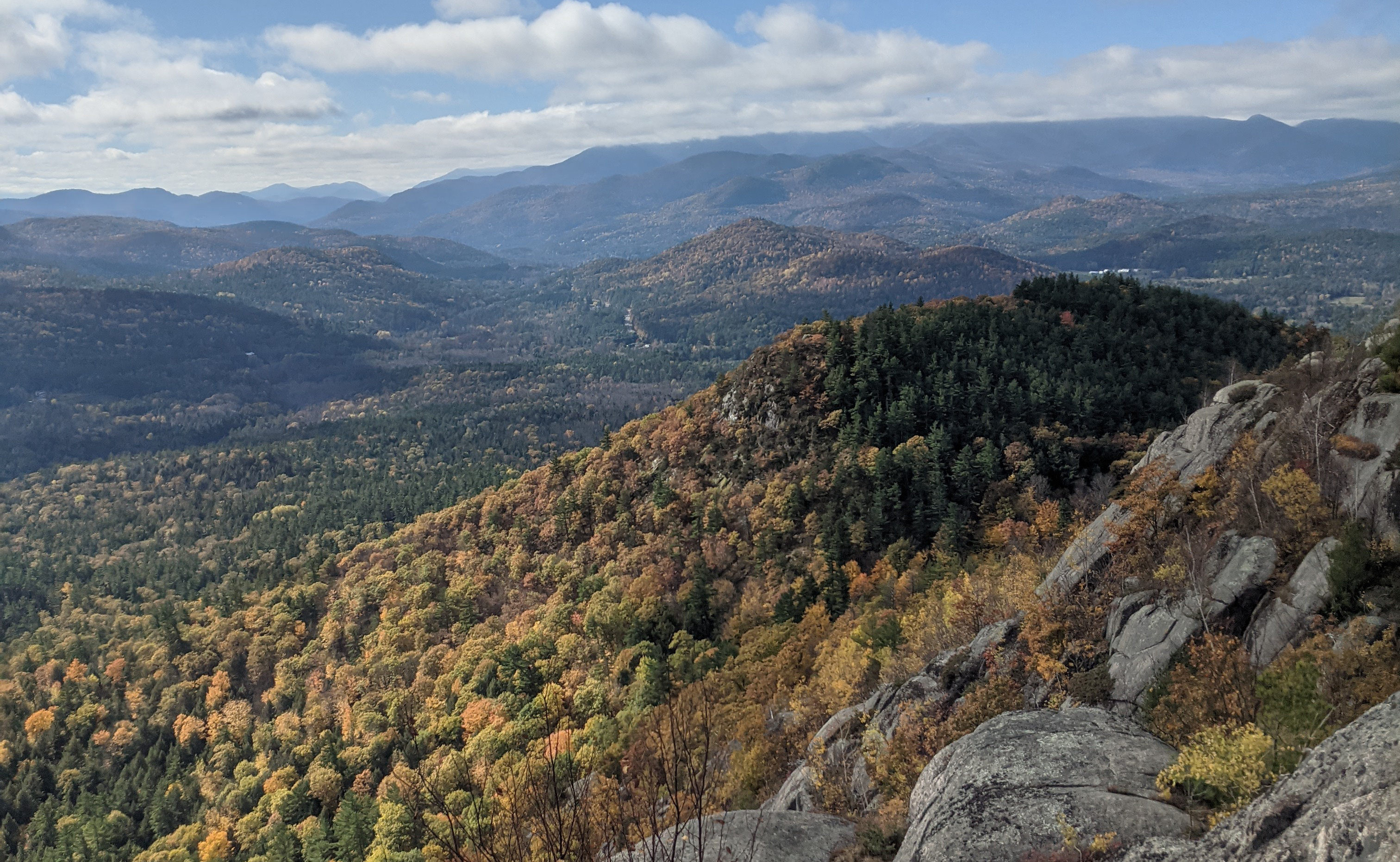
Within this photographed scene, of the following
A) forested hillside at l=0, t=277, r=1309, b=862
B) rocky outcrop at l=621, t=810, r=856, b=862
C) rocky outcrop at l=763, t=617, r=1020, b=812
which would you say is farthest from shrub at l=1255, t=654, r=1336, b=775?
forested hillside at l=0, t=277, r=1309, b=862

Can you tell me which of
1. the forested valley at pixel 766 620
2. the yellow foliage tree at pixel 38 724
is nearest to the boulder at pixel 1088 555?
the forested valley at pixel 766 620

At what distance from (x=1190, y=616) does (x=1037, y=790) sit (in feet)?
43.8

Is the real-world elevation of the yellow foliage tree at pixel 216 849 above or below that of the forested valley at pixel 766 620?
below

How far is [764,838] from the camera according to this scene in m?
23.3

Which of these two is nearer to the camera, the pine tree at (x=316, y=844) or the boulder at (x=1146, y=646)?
the boulder at (x=1146, y=646)

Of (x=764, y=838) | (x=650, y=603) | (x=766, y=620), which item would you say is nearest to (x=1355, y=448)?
(x=764, y=838)

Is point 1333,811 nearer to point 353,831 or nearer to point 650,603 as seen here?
point 650,603

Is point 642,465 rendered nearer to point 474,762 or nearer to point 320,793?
point 474,762

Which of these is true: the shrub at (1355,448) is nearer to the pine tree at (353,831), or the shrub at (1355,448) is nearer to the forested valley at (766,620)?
the forested valley at (766,620)

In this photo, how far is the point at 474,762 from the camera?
74000 mm

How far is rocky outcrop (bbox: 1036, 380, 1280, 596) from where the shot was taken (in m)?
40.3

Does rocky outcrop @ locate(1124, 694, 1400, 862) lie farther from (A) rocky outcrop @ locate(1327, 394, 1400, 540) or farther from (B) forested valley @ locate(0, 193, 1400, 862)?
(A) rocky outcrop @ locate(1327, 394, 1400, 540)

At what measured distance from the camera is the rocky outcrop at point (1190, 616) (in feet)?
90.6

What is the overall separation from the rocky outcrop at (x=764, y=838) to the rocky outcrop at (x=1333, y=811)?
11.4m
